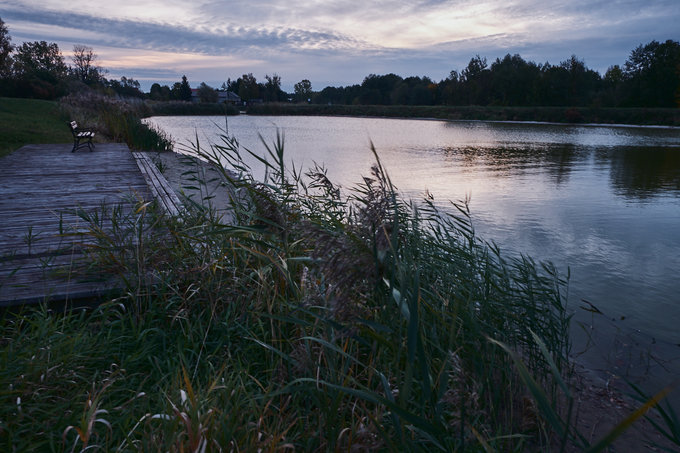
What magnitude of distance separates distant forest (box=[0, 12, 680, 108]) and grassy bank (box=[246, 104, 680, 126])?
15.4 ft

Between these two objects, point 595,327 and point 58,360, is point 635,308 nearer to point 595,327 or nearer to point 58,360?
point 595,327

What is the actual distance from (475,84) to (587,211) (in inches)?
2260

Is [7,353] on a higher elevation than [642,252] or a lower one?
higher

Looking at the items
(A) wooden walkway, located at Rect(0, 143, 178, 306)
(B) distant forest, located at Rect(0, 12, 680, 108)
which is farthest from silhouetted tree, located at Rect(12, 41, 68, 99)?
(A) wooden walkway, located at Rect(0, 143, 178, 306)

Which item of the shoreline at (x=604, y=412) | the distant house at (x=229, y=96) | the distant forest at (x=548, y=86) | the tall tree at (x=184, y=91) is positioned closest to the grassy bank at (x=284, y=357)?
the shoreline at (x=604, y=412)

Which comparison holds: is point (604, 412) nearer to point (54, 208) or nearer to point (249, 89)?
point (54, 208)

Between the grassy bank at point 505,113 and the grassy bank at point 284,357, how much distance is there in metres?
44.7

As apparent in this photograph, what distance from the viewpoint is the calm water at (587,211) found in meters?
4.36

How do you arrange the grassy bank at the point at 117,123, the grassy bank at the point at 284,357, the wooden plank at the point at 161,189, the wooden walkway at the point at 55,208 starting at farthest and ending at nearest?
the grassy bank at the point at 117,123
the wooden plank at the point at 161,189
the wooden walkway at the point at 55,208
the grassy bank at the point at 284,357

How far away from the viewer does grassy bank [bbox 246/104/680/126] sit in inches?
1578

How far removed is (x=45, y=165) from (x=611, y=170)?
14.2 metres

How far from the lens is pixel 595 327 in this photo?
13.6ft

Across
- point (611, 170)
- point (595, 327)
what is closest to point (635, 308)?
point (595, 327)

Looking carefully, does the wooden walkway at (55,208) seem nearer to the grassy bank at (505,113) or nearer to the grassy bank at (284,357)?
the grassy bank at (284,357)
